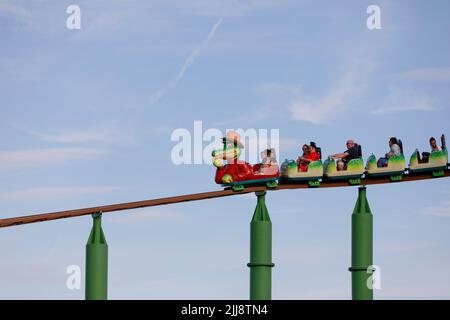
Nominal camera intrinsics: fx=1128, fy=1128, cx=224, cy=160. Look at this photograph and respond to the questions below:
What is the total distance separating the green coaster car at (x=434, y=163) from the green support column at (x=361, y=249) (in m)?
1.81

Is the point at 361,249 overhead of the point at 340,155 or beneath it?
beneath

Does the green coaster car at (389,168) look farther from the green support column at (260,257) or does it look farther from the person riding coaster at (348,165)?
the green support column at (260,257)

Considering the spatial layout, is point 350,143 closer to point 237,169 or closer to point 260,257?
point 237,169

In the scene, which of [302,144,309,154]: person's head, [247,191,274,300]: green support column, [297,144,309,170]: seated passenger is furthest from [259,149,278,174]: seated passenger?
[247,191,274,300]: green support column

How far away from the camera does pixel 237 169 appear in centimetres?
2856

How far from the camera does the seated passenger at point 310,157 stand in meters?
29.1

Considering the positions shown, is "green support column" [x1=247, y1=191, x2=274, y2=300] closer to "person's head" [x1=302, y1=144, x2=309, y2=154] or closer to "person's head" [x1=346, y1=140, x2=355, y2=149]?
"person's head" [x1=302, y1=144, x2=309, y2=154]

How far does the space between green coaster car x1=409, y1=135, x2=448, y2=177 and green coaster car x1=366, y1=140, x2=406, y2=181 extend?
0.35m

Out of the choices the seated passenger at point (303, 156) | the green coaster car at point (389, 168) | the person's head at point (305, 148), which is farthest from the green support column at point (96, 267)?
the green coaster car at point (389, 168)

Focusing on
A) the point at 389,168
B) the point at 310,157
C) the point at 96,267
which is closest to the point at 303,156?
the point at 310,157

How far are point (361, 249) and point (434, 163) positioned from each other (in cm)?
327

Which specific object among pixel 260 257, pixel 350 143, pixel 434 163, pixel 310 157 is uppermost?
pixel 350 143
